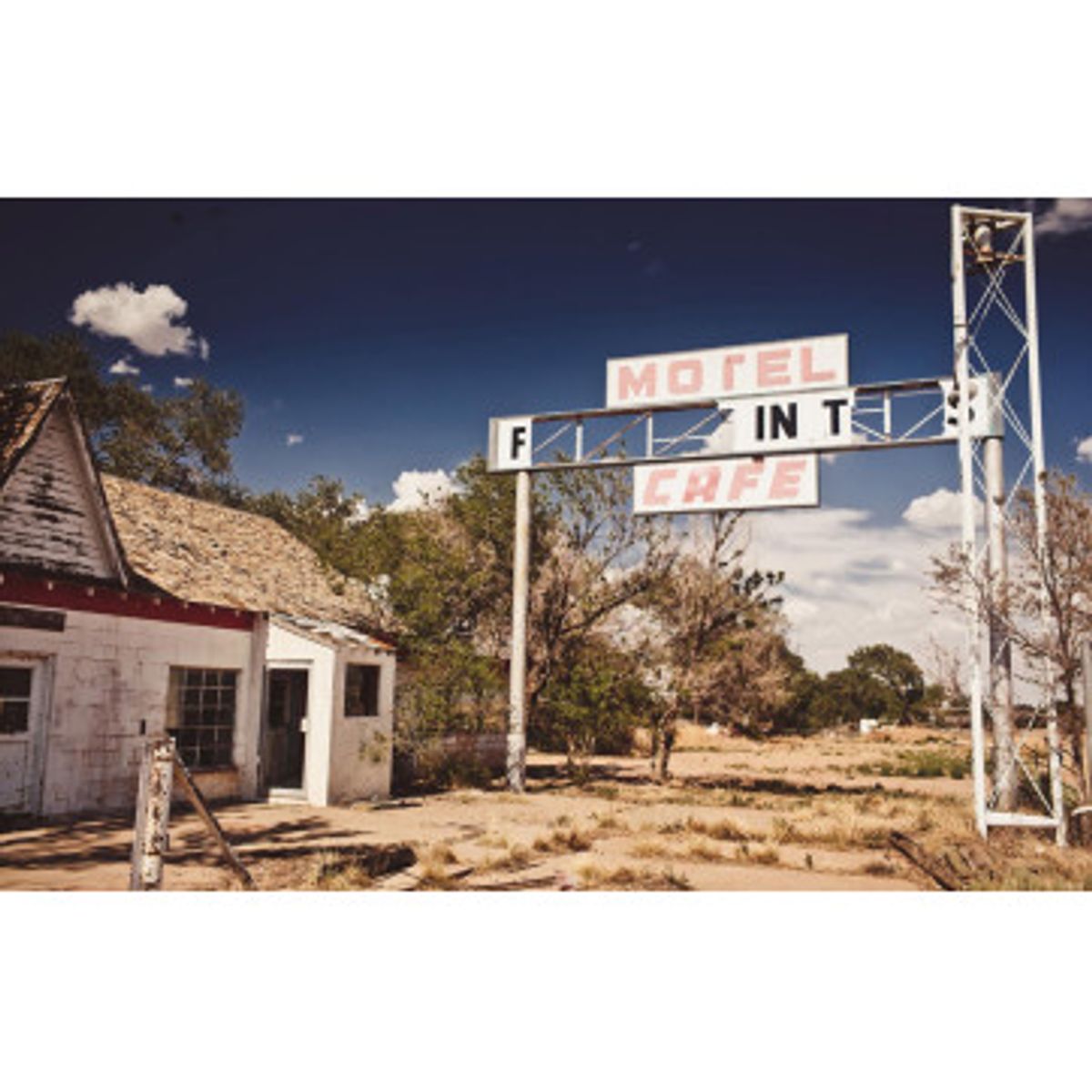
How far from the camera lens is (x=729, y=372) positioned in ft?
39.3

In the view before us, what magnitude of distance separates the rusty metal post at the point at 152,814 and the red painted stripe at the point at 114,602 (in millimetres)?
4062

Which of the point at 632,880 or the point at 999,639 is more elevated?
the point at 999,639

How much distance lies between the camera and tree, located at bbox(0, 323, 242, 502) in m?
10.9

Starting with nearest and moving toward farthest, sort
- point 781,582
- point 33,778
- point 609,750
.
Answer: point 33,778, point 781,582, point 609,750

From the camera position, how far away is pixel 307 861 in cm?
838

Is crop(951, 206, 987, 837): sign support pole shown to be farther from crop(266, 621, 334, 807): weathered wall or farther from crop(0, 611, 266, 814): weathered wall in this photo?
crop(0, 611, 266, 814): weathered wall

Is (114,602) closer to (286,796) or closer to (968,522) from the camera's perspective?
(286,796)

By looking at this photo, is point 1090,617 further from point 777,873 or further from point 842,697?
point 842,697

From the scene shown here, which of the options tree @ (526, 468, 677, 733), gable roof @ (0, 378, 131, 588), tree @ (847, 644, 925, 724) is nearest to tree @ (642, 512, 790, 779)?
tree @ (526, 468, 677, 733)

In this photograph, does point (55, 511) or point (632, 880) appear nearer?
point (632, 880)

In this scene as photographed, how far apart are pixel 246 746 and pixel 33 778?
3309 millimetres

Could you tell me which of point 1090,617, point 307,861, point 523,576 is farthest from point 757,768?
point 307,861

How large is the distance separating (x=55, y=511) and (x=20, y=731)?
240 cm

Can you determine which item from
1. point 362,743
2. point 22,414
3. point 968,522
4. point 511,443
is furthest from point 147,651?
point 968,522
